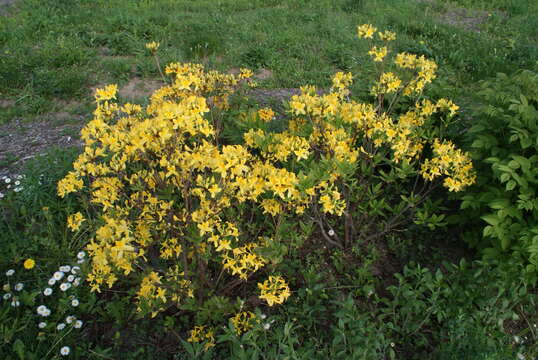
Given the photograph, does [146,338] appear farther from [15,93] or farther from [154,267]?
[15,93]

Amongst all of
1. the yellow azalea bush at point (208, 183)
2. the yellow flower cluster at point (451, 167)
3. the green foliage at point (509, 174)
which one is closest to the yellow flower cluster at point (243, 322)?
the yellow azalea bush at point (208, 183)

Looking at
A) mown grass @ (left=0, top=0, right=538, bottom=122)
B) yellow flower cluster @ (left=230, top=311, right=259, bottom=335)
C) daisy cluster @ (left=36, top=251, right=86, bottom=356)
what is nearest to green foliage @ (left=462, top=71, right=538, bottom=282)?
yellow flower cluster @ (left=230, top=311, right=259, bottom=335)

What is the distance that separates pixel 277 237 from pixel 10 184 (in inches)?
90.4

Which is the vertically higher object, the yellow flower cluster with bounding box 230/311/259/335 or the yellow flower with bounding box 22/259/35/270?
the yellow flower cluster with bounding box 230/311/259/335

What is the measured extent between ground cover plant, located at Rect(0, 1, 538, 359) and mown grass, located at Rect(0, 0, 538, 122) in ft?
6.03

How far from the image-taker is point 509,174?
7.76 ft

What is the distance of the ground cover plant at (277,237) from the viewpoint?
204cm

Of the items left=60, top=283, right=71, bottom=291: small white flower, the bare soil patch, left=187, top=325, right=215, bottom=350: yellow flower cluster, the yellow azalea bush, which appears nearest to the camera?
the yellow azalea bush

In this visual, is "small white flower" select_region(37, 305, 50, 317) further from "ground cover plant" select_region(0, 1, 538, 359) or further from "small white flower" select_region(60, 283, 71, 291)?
"small white flower" select_region(60, 283, 71, 291)

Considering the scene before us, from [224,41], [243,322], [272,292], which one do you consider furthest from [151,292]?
[224,41]

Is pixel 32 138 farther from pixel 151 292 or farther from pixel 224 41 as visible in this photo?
pixel 224 41

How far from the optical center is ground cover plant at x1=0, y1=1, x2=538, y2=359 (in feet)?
6.70

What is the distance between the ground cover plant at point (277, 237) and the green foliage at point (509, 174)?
14mm

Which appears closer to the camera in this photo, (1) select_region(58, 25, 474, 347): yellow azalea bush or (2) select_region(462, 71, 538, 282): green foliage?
(1) select_region(58, 25, 474, 347): yellow azalea bush
